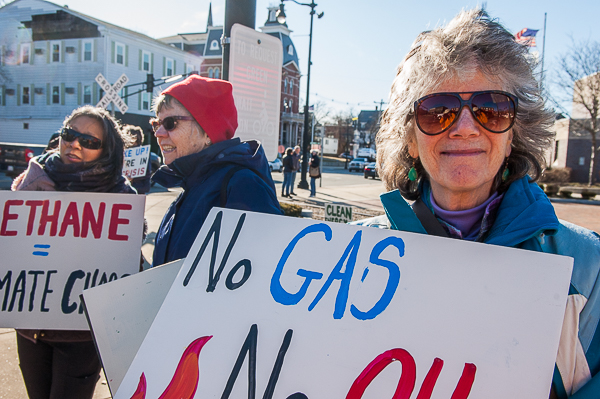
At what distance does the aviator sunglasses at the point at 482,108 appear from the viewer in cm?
129

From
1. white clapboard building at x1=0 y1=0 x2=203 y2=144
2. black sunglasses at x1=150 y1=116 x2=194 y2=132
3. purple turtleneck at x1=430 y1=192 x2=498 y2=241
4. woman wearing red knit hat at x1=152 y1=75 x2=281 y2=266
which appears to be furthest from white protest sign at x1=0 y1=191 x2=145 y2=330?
white clapboard building at x1=0 y1=0 x2=203 y2=144

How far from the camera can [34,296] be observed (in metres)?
2.11

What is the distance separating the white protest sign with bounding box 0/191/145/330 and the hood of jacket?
0.34 meters

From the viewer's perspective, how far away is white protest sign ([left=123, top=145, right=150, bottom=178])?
6977mm

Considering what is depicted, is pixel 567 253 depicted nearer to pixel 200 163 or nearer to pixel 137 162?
pixel 200 163

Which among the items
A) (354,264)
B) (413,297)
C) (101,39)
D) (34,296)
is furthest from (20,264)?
(101,39)

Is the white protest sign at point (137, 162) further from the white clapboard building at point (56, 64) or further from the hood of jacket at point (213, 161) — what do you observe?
the white clapboard building at point (56, 64)

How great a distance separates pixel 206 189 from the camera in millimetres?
1975

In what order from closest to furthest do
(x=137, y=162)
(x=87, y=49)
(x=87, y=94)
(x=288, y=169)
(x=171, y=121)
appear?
(x=171, y=121) → (x=137, y=162) → (x=288, y=169) → (x=87, y=49) → (x=87, y=94)

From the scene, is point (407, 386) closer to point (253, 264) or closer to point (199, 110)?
point (253, 264)

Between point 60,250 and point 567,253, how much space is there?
224 cm

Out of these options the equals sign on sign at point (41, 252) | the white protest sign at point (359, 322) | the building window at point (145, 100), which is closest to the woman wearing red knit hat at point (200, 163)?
the equals sign on sign at point (41, 252)

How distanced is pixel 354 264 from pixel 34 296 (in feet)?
5.97

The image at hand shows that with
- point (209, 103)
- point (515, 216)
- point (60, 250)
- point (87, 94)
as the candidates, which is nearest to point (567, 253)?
point (515, 216)
